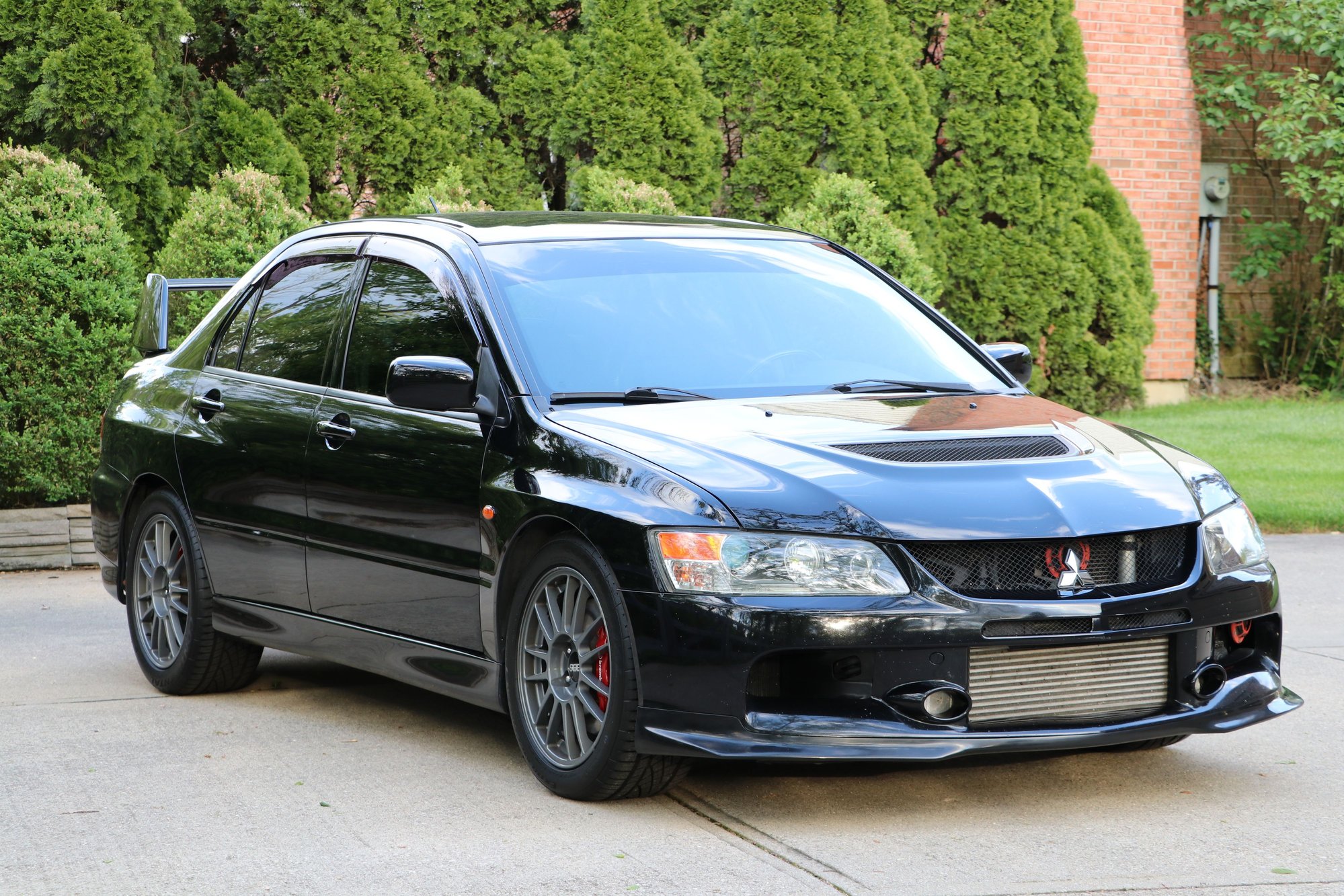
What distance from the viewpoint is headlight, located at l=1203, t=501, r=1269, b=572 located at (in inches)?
192

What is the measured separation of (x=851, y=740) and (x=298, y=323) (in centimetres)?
296

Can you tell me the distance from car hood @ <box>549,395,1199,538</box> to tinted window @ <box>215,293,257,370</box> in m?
2.12

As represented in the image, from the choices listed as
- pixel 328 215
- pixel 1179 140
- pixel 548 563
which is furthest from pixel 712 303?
pixel 1179 140

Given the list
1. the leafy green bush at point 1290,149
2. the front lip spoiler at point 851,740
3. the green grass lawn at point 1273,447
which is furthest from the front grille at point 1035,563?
the leafy green bush at point 1290,149

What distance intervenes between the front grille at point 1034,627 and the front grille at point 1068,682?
0.04m

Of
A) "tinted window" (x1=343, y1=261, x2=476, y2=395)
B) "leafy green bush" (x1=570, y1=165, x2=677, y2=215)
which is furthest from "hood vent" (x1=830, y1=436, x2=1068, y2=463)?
"leafy green bush" (x1=570, y1=165, x2=677, y2=215)

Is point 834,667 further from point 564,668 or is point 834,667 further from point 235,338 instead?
point 235,338

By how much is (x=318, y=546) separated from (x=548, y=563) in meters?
1.31

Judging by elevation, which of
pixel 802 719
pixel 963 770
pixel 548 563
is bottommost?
pixel 963 770

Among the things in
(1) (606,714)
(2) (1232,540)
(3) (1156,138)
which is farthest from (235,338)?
(3) (1156,138)

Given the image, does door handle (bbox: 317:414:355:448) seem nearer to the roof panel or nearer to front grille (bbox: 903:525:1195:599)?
the roof panel

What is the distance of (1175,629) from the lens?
4723mm

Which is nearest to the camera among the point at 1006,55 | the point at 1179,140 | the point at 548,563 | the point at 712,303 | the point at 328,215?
the point at 548,563

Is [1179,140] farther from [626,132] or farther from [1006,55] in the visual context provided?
[626,132]
